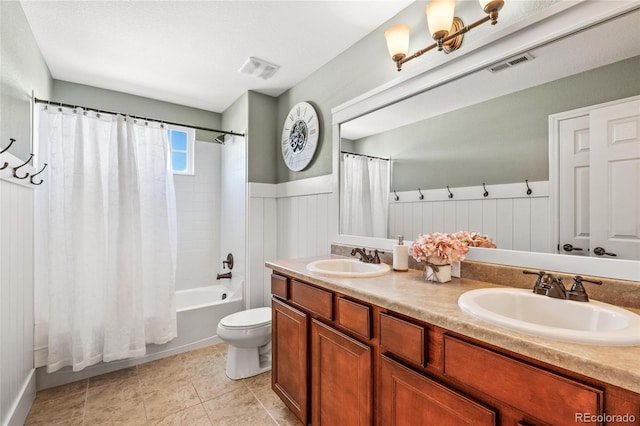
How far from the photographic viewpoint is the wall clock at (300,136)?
2.42m

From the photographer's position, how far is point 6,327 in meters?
1.49

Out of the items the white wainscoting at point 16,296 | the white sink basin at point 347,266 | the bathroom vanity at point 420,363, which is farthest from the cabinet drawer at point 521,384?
the white wainscoting at point 16,296

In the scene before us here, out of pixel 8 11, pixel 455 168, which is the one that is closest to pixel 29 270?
pixel 8 11

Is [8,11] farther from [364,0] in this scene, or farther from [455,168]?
[455,168]

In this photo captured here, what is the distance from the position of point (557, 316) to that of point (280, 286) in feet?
Answer: 4.24

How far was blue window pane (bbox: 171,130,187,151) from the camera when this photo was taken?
3.33 metres

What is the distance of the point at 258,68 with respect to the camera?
2391mm

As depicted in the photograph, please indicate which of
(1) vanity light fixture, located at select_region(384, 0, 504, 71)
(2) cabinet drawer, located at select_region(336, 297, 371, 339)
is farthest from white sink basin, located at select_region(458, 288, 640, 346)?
(1) vanity light fixture, located at select_region(384, 0, 504, 71)

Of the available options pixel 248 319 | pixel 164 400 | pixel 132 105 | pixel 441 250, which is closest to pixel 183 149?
pixel 132 105

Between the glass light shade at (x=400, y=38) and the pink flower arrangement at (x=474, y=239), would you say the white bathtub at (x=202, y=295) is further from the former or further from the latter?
the glass light shade at (x=400, y=38)

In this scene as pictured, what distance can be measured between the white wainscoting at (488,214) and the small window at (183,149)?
258 cm

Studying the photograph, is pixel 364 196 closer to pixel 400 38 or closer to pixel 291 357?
pixel 400 38

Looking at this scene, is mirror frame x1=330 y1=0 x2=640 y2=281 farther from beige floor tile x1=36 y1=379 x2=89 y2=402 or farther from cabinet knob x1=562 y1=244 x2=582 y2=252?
beige floor tile x1=36 y1=379 x2=89 y2=402

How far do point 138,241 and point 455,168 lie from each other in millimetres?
2349
